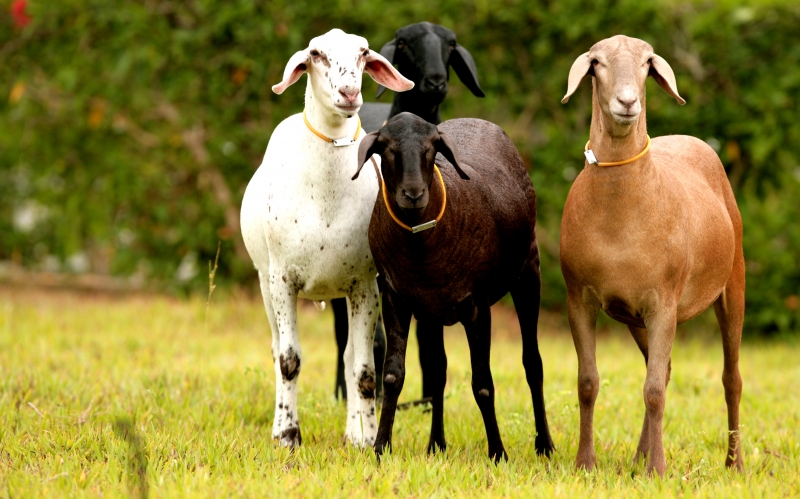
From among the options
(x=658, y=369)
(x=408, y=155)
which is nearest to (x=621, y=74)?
(x=408, y=155)

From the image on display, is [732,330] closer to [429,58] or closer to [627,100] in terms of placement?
[627,100]

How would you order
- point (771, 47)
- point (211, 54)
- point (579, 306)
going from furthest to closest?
point (211, 54) < point (771, 47) < point (579, 306)

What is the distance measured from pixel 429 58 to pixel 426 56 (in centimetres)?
2

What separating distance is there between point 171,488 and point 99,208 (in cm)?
749

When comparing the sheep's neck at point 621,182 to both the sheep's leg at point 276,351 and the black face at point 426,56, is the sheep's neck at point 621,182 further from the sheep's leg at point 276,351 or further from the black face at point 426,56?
the sheep's leg at point 276,351

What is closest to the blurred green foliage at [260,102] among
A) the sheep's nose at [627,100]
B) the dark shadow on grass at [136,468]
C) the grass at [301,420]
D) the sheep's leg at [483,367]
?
the grass at [301,420]

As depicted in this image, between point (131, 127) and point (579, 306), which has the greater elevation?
point (131, 127)

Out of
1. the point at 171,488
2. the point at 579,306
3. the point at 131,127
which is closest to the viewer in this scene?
the point at 171,488

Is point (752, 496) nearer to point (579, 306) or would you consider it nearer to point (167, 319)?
point (579, 306)

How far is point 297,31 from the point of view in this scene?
915 cm

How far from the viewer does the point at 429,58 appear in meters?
5.31

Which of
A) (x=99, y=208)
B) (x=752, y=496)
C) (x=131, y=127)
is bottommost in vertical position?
(x=752, y=496)

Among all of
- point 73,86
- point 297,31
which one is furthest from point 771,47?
point 73,86

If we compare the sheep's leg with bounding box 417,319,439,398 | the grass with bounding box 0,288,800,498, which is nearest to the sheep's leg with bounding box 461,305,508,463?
the grass with bounding box 0,288,800,498
